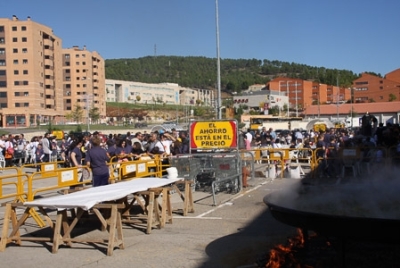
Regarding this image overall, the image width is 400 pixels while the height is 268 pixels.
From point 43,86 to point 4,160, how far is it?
9033 centimetres

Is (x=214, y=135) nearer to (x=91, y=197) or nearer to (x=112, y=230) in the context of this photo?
(x=91, y=197)

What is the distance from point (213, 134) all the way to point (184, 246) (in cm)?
802

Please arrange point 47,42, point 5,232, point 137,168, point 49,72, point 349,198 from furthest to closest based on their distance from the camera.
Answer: point 49,72
point 47,42
point 137,168
point 5,232
point 349,198

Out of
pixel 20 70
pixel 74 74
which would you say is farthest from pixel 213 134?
pixel 74 74

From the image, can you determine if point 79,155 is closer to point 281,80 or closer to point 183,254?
point 183,254

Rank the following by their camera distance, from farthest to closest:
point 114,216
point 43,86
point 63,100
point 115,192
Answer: point 63,100
point 43,86
point 115,192
point 114,216

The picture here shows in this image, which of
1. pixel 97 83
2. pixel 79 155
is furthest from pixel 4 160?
pixel 97 83

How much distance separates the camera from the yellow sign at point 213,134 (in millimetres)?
15828

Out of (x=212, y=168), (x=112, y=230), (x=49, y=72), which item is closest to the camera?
(x=112, y=230)

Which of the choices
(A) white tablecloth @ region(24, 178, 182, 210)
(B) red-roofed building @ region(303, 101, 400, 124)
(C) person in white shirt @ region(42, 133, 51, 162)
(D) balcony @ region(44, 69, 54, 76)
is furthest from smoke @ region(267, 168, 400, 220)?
(D) balcony @ region(44, 69, 54, 76)

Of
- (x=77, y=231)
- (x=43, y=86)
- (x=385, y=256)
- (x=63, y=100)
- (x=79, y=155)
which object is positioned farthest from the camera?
(x=63, y=100)

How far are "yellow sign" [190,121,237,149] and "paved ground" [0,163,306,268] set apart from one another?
463cm

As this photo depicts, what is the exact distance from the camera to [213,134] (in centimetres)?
1609

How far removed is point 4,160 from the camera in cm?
2580
